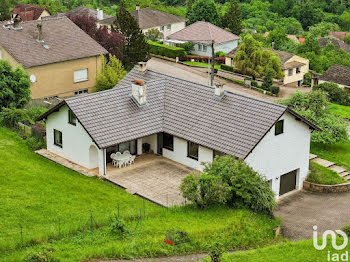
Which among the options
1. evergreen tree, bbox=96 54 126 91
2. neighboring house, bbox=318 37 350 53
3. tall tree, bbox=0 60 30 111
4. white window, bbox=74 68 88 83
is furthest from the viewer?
neighboring house, bbox=318 37 350 53

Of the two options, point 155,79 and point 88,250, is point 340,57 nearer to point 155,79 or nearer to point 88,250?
point 155,79

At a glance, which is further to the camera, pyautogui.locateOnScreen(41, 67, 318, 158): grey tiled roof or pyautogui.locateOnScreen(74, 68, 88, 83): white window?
pyautogui.locateOnScreen(74, 68, 88, 83): white window

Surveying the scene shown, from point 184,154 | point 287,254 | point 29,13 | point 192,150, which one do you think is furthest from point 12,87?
point 29,13

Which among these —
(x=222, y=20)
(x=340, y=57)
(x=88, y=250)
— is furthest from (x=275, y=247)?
(x=222, y=20)

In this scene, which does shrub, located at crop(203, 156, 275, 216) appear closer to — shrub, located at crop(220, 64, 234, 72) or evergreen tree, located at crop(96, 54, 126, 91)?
evergreen tree, located at crop(96, 54, 126, 91)

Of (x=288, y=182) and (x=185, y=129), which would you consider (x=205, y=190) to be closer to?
(x=185, y=129)

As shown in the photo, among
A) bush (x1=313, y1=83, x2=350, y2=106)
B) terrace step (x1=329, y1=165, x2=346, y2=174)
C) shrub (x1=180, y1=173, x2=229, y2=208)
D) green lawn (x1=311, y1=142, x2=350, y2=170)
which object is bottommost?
bush (x1=313, y1=83, x2=350, y2=106)

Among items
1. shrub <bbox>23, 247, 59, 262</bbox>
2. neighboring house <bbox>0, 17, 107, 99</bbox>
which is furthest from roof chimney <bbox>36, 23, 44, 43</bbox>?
shrub <bbox>23, 247, 59, 262</bbox>
